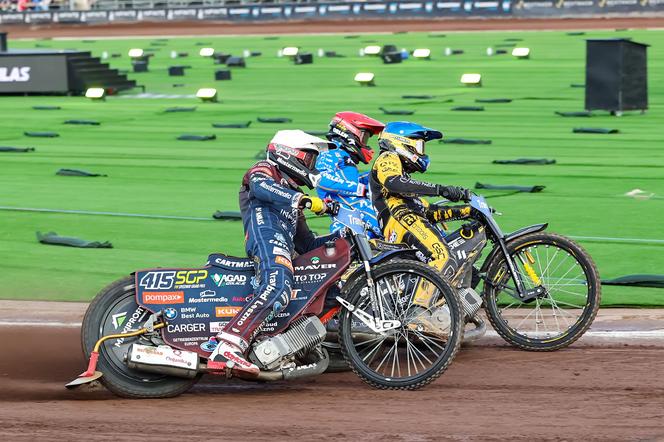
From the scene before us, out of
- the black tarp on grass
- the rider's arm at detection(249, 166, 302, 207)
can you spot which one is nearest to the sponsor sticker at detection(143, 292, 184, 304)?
the rider's arm at detection(249, 166, 302, 207)

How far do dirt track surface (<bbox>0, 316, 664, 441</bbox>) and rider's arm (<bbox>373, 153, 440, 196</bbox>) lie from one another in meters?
1.28

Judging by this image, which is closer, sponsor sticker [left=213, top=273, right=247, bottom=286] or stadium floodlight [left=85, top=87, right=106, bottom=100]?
sponsor sticker [left=213, top=273, right=247, bottom=286]

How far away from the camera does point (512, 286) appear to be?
9.45 m

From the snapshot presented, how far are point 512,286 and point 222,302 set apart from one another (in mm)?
2377

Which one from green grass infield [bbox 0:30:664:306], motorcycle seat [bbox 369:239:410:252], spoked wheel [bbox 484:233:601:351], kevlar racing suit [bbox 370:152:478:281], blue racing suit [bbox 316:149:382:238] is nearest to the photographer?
motorcycle seat [bbox 369:239:410:252]

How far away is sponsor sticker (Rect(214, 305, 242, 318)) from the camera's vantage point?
27.6ft

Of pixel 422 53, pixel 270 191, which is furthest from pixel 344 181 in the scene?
pixel 422 53

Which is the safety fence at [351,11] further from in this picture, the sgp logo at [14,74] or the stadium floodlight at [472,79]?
the sgp logo at [14,74]

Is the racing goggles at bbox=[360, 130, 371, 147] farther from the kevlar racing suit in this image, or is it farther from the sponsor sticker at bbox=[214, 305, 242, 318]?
the sponsor sticker at bbox=[214, 305, 242, 318]

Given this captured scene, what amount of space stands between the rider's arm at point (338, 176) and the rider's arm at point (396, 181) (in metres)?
0.94

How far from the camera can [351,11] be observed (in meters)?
57.9

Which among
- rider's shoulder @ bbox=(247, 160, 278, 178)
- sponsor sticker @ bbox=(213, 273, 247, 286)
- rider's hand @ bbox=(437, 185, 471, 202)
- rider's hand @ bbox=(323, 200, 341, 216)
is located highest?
rider's shoulder @ bbox=(247, 160, 278, 178)

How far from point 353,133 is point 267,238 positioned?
7.75 feet

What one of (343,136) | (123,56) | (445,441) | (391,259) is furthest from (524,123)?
(123,56)
